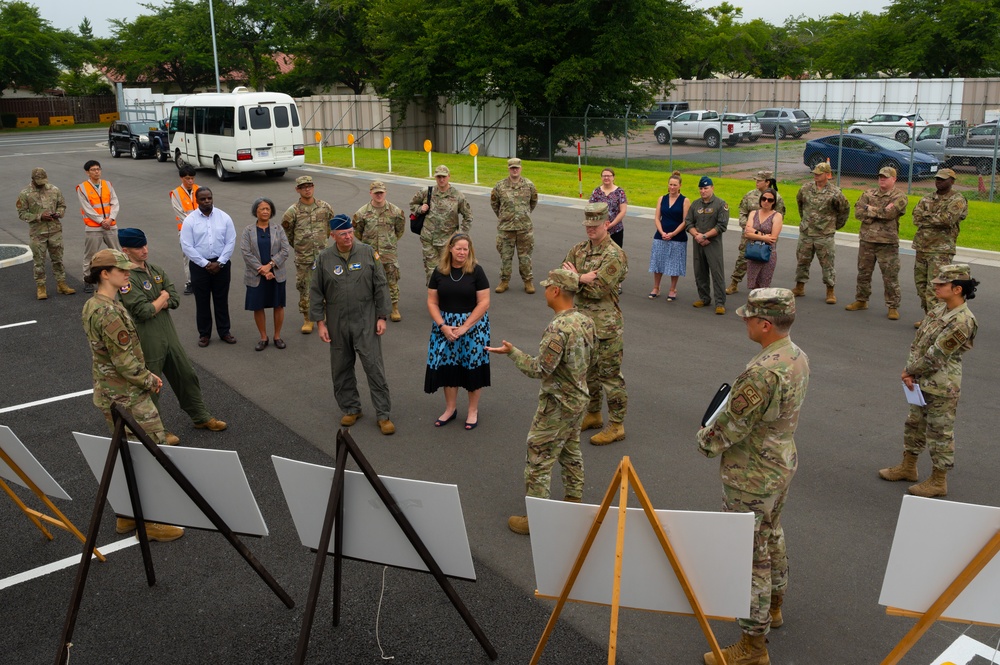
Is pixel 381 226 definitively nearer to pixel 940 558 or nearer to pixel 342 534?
pixel 342 534

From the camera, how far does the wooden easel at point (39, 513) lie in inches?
227

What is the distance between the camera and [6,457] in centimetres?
572

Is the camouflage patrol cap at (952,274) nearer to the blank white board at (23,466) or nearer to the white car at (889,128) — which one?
the blank white board at (23,466)

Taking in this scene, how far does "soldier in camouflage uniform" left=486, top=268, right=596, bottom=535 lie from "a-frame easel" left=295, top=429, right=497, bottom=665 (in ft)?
4.75

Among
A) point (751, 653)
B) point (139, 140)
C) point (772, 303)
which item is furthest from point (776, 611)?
point (139, 140)

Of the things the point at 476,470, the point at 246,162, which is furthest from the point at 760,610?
the point at 246,162

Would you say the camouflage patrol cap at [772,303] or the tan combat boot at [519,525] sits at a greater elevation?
the camouflage patrol cap at [772,303]

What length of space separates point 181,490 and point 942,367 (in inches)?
219

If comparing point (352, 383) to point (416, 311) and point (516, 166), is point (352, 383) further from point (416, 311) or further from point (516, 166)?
point (516, 166)

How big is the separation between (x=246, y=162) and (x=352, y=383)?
19.6 metres

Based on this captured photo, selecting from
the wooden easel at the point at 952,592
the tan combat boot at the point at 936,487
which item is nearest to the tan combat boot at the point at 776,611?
the wooden easel at the point at 952,592

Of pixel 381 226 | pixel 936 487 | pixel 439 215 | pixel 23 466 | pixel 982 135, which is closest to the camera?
pixel 23 466

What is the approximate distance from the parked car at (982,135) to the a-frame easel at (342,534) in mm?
26419

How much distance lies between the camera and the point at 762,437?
188 inches
